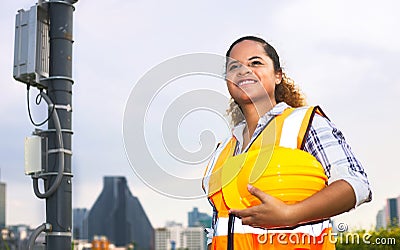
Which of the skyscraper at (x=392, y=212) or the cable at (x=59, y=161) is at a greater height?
the cable at (x=59, y=161)

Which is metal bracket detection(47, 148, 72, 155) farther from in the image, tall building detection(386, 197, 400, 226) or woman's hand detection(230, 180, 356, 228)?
woman's hand detection(230, 180, 356, 228)

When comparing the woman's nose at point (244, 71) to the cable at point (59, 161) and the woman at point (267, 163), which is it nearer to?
the woman at point (267, 163)

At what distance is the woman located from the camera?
1691 millimetres

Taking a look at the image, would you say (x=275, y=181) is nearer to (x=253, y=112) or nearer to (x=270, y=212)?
(x=270, y=212)

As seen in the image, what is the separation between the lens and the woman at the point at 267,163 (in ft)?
5.55

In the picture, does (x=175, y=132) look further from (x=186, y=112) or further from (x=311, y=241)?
(x=311, y=241)

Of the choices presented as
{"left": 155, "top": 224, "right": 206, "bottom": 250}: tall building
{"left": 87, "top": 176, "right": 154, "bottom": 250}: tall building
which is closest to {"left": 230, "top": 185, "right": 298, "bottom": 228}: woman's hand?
{"left": 155, "top": 224, "right": 206, "bottom": 250}: tall building

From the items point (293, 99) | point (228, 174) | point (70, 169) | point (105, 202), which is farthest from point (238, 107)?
point (105, 202)

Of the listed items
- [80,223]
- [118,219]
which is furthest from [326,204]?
[118,219]

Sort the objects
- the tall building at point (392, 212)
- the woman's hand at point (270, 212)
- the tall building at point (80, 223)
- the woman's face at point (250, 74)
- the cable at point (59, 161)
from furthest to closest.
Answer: the tall building at point (392, 212) < the tall building at point (80, 223) < the cable at point (59, 161) < the woman's face at point (250, 74) < the woman's hand at point (270, 212)

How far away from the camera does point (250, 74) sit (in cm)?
194

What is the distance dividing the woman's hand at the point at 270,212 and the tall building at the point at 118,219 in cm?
351

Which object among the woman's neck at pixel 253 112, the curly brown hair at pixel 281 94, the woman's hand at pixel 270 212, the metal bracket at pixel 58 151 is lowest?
the woman's hand at pixel 270 212

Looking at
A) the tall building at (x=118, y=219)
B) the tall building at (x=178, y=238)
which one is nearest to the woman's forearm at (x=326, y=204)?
the tall building at (x=178, y=238)
